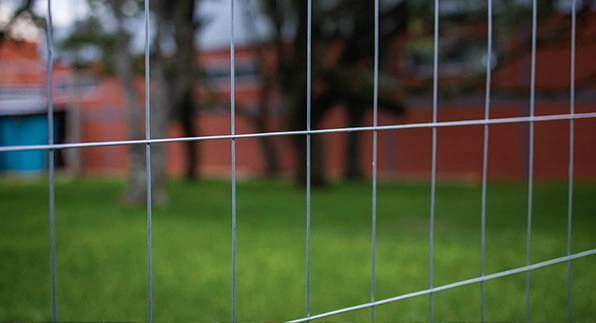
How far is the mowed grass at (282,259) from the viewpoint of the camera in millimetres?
3773

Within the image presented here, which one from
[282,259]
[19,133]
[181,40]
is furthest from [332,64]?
[19,133]

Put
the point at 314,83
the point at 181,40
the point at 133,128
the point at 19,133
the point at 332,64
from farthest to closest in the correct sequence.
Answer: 1. the point at 19,133
2. the point at 314,83
3. the point at 332,64
4. the point at 181,40
5. the point at 133,128

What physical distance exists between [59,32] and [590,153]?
1584 cm

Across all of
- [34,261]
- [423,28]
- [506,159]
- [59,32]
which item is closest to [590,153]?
[506,159]

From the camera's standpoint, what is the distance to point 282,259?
212 inches

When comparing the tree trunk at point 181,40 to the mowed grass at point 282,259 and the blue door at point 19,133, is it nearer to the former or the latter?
the mowed grass at point 282,259

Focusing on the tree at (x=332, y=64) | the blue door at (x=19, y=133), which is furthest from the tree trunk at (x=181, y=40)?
the blue door at (x=19, y=133)

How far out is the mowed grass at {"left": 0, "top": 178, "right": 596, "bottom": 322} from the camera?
377cm

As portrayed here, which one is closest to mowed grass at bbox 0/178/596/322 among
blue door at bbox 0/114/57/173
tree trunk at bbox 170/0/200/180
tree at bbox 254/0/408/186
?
tree trunk at bbox 170/0/200/180

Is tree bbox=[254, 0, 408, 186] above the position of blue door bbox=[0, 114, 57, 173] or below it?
above

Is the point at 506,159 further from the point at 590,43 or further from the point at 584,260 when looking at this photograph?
the point at 584,260

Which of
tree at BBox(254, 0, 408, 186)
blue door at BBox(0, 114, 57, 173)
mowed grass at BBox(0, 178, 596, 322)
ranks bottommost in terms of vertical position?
mowed grass at BBox(0, 178, 596, 322)

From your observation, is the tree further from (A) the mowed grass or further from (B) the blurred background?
(A) the mowed grass

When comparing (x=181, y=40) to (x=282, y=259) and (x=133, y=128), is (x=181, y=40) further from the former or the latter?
(x=282, y=259)
